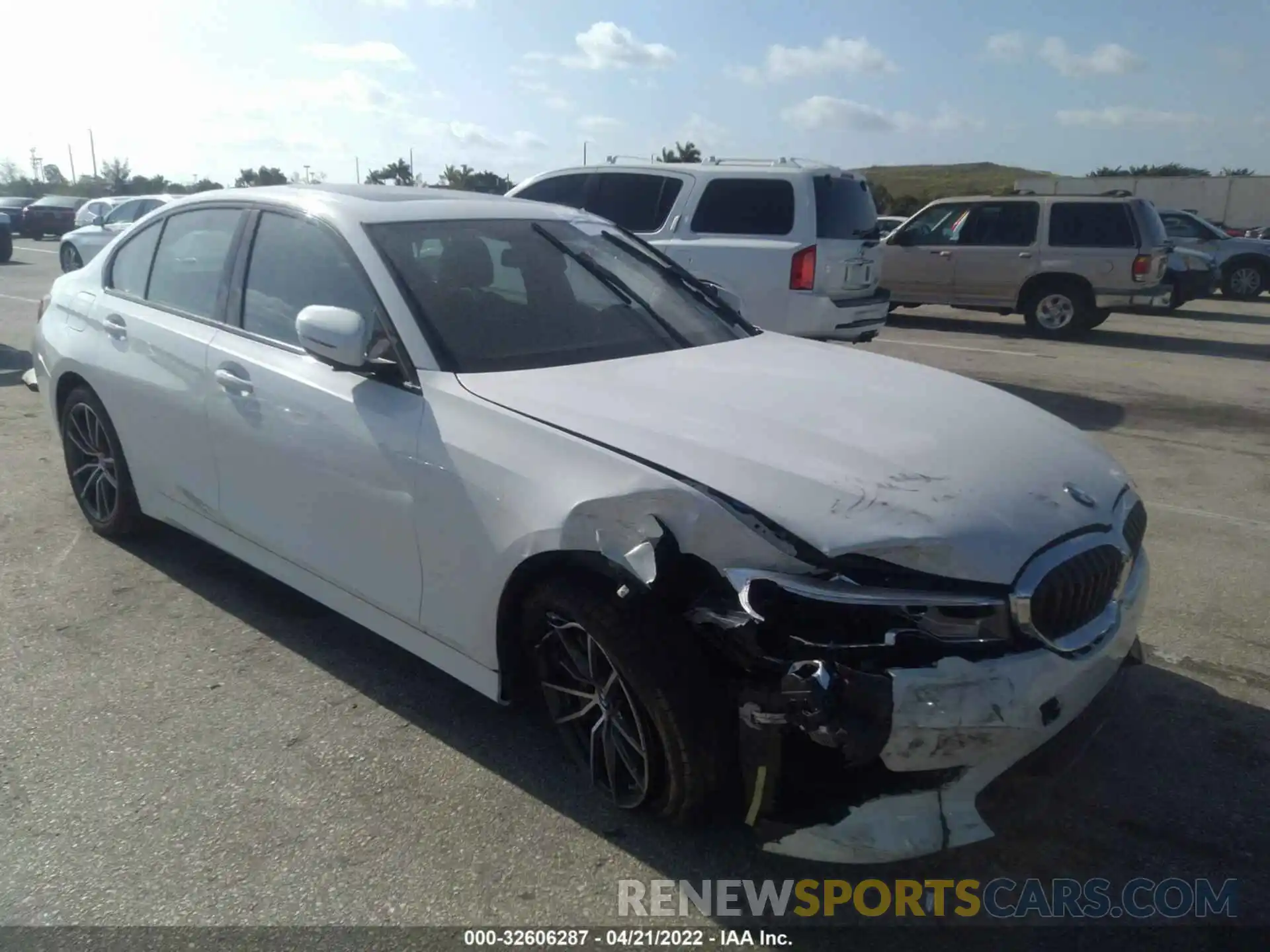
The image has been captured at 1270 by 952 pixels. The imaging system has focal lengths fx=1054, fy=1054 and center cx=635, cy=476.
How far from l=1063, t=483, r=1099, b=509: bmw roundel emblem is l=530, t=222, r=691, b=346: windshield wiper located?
1.49 meters

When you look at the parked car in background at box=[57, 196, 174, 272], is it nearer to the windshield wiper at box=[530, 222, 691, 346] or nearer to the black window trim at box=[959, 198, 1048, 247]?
the black window trim at box=[959, 198, 1048, 247]

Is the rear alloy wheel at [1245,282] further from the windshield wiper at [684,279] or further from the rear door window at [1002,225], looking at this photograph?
the windshield wiper at [684,279]

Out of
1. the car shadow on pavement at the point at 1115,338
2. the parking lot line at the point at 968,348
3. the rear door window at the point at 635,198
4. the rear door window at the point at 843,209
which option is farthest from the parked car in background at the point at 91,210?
the rear door window at the point at 843,209

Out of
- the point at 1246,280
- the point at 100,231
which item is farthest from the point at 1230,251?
the point at 100,231

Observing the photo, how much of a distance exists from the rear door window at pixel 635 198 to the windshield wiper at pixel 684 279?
503 centimetres

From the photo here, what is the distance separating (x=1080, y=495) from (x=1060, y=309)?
1204 cm

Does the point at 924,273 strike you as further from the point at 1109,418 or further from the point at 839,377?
the point at 839,377

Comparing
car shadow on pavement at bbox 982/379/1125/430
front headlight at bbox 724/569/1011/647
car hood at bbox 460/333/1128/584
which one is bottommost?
car shadow on pavement at bbox 982/379/1125/430

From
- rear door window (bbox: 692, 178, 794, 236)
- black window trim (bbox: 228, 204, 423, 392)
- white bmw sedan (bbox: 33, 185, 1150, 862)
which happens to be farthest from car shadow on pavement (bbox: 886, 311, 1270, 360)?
black window trim (bbox: 228, 204, 423, 392)

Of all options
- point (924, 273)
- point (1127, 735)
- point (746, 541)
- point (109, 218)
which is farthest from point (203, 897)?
point (109, 218)

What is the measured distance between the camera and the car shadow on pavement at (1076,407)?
8.16m

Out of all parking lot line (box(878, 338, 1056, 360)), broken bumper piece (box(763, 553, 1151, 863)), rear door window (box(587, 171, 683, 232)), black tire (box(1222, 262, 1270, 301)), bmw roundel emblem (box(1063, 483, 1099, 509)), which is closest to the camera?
broken bumper piece (box(763, 553, 1151, 863))

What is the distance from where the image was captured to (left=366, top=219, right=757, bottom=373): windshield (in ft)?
11.3

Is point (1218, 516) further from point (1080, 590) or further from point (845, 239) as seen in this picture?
point (845, 239)
